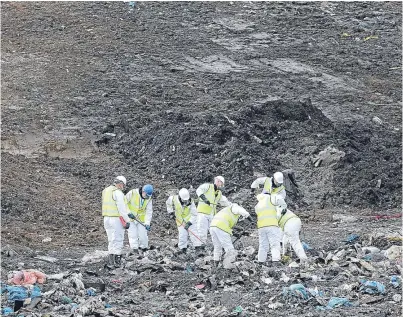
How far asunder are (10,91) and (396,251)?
17.4 meters

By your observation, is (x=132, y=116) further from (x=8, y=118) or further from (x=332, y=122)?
(x=332, y=122)

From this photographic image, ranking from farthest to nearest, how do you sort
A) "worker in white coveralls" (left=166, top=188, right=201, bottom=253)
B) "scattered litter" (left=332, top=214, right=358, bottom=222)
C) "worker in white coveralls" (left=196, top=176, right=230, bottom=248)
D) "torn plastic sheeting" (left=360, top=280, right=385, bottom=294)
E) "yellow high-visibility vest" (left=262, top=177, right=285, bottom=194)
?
"scattered litter" (left=332, top=214, right=358, bottom=222), "yellow high-visibility vest" (left=262, top=177, right=285, bottom=194), "worker in white coveralls" (left=166, top=188, right=201, bottom=253), "worker in white coveralls" (left=196, top=176, right=230, bottom=248), "torn plastic sheeting" (left=360, top=280, right=385, bottom=294)

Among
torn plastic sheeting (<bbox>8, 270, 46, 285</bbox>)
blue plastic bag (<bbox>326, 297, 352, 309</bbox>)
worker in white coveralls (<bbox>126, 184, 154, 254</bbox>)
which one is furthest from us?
worker in white coveralls (<bbox>126, 184, 154, 254</bbox>)

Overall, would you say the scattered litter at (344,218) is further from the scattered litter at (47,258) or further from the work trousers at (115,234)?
the scattered litter at (47,258)

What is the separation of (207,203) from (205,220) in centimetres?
41

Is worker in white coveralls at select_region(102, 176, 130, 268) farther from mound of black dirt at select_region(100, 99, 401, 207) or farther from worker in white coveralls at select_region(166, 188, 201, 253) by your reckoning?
mound of black dirt at select_region(100, 99, 401, 207)

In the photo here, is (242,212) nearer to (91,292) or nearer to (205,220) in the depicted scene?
(205,220)

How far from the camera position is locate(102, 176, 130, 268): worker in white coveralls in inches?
709

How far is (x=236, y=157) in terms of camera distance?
2569 centimetres

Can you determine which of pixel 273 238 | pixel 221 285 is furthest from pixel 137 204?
pixel 221 285

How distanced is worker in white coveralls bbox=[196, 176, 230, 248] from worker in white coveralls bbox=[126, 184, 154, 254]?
1.01m

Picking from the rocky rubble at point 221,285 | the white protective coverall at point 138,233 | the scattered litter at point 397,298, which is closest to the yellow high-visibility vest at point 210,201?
the rocky rubble at point 221,285

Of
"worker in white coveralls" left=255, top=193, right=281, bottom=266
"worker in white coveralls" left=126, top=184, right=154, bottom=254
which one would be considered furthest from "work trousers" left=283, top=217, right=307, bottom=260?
"worker in white coveralls" left=126, top=184, right=154, bottom=254

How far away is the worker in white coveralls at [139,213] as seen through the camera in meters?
19.1
